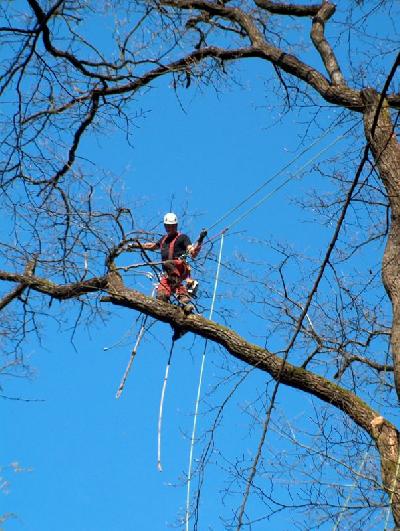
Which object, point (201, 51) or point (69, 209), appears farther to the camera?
point (201, 51)

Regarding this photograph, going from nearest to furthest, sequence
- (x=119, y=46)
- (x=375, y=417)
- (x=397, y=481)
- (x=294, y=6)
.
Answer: (x=397, y=481) < (x=375, y=417) < (x=119, y=46) < (x=294, y=6)

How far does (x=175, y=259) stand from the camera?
7605mm

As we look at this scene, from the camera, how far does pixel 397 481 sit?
566 cm

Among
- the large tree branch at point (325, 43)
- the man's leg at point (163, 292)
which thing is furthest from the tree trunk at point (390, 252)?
the man's leg at point (163, 292)

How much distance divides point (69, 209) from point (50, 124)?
1.97 ft

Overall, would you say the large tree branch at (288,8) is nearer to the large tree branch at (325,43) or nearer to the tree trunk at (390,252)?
the large tree branch at (325,43)

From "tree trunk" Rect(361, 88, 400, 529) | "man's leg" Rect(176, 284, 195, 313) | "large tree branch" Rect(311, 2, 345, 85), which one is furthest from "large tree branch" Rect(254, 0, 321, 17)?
"man's leg" Rect(176, 284, 195, 313)

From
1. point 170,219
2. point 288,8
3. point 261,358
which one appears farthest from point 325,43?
point 261,358

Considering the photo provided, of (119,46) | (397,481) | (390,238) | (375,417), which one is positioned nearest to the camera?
(397,481)

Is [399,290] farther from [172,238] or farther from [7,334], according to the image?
[7,334]

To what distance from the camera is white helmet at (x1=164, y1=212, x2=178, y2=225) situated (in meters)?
8.12

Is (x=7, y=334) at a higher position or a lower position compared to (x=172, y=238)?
lower

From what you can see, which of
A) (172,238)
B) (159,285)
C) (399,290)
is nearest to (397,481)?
(399,290)

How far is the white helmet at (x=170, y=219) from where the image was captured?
26.7ft
